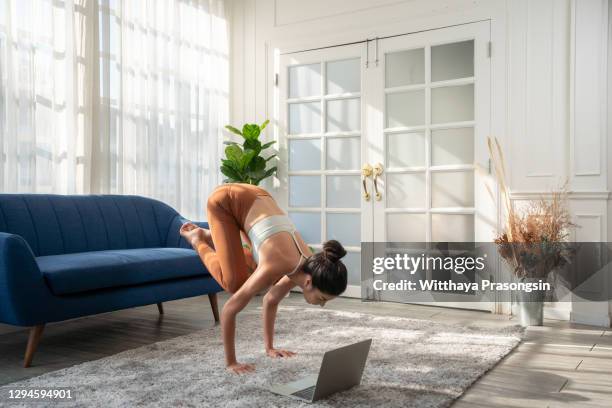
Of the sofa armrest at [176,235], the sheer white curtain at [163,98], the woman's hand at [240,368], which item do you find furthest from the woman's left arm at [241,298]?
the sheer white curtain at [163,98]

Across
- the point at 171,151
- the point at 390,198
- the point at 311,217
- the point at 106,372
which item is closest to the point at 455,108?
the point at 390,198

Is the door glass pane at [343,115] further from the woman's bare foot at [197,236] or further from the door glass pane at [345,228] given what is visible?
the woman's bare foot at [197,236]

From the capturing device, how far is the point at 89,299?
301 centimetres

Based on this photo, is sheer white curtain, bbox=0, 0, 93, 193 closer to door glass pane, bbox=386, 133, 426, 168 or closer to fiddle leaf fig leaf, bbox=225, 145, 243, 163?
fiddle leaf fig leaf, bbox=225, 145, 243, 163

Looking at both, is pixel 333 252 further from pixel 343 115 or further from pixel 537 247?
pixel 343 115

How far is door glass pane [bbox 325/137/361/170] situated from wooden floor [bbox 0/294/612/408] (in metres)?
1.23

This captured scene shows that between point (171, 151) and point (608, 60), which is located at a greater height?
point (608, 60)

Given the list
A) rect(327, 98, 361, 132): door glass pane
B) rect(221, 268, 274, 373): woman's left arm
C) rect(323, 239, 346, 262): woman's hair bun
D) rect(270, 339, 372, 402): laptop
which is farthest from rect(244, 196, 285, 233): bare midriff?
rect(327, 98, 361, 132): door glass pane

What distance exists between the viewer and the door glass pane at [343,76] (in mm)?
4918

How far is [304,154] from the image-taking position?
523cm

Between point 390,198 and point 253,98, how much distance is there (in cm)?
177

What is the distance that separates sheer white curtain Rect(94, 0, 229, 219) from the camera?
4.32 metres

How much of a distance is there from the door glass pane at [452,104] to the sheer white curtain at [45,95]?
8.76ft

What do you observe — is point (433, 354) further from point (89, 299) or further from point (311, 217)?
point (311, 217)
